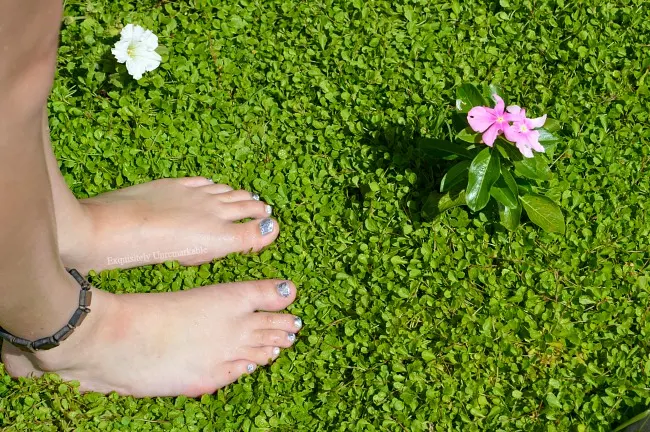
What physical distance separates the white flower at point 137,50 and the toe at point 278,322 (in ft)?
4.59

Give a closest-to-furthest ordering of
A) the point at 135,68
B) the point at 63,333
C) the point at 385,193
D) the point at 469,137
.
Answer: the point at 63,333 < the point at 469,137 < the point at 385,193 < the point at 135,68

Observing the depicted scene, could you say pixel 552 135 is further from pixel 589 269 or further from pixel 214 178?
pixel 214 178

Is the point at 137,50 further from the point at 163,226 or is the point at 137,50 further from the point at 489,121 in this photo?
the point at 489,121

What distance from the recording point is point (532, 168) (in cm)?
319

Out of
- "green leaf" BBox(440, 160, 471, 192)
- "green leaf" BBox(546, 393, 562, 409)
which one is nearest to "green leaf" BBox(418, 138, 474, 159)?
"green leaf" BBox(440, 160, 471, 192)

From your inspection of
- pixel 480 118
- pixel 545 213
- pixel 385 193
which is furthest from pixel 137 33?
pixel 545 213

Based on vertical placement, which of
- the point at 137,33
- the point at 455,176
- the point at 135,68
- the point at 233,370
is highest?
the point at 137,33

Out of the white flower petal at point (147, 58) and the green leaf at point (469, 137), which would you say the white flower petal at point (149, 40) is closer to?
the white flower petal at point (147, 58)

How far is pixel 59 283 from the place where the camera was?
8.73ft

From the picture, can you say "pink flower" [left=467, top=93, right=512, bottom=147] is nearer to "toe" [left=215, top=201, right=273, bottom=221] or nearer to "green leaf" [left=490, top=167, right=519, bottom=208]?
"green leaf" [left=490, top=167, right=519, bottom=208]

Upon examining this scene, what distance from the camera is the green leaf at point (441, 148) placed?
3311 mm

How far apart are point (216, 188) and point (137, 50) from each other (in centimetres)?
84

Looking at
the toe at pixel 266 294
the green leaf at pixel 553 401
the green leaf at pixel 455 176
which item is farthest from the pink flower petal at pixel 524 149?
the toe at pixel 266 294

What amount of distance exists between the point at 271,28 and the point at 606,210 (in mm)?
2003
